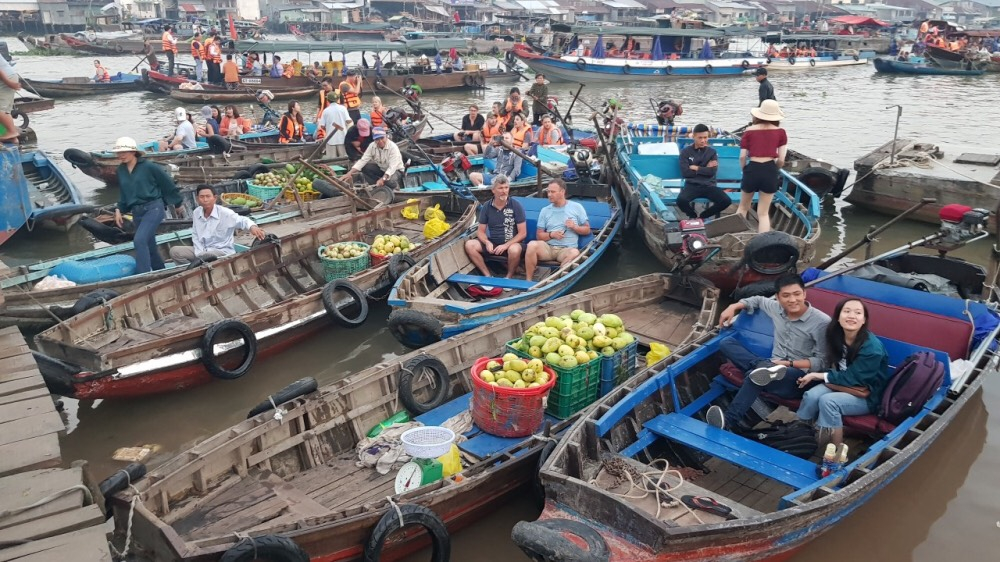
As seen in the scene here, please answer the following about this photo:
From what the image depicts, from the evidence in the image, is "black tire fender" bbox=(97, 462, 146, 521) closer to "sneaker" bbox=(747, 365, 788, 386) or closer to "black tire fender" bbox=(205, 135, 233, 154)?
"sneaker" bbox=(747, 365, 788, 386)

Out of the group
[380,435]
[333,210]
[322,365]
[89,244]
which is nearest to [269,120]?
[89,244]

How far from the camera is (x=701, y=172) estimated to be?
10445 mm

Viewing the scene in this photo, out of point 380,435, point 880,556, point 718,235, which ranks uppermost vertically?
point 718,235

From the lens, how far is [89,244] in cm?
1330

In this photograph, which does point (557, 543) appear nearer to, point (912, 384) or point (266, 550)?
point (266, 550)

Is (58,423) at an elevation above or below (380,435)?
above

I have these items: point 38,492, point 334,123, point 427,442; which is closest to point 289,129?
point 334,123

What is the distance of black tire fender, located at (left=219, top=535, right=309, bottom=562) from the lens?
14.0 ft

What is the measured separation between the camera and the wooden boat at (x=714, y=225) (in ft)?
27.0

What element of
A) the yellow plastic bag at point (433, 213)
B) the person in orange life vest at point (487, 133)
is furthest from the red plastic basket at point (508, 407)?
the person in orange life vest at point (487, 133)

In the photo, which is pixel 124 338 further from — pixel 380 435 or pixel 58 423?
pixel 58 423

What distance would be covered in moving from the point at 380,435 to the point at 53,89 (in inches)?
1222

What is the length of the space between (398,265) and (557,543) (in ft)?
18.8

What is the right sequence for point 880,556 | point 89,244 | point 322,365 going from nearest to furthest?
point 880,556 < point 322,365 < point 89,244
